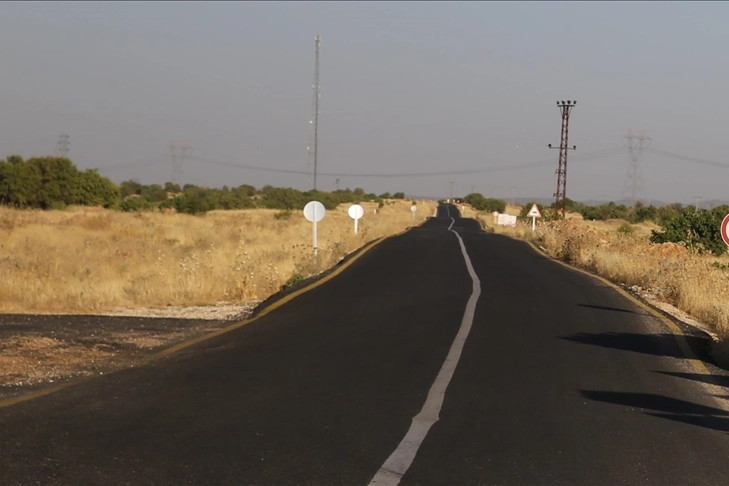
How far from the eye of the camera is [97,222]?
46156 mm

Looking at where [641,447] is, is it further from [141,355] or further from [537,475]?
[141,355]

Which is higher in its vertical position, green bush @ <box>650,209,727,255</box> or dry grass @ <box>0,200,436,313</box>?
green bush @ <box>650,209,727,255</box>

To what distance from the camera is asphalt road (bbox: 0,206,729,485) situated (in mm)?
6625

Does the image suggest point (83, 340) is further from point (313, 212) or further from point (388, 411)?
point (313, 212)

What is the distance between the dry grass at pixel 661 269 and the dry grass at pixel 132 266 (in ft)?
27.0

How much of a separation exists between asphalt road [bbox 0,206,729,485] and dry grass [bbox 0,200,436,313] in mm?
3808

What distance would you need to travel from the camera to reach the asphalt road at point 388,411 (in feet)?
21.7

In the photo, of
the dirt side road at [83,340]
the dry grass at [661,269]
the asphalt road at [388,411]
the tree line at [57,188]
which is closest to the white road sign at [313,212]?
the dirt side road at [83,340]

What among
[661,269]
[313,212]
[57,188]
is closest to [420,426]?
[313,212]

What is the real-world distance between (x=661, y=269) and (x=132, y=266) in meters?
14.5

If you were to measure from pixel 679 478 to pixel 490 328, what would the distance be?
7.79 meters

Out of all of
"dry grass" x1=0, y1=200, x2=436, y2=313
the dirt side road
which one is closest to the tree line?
"dry grass" x1=0, y1=200, x2=436, y2=313

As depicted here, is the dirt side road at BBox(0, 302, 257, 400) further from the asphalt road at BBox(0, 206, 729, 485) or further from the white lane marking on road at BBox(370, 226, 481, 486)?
the white lane marking on road at BBox(370, 226, 481, 486)

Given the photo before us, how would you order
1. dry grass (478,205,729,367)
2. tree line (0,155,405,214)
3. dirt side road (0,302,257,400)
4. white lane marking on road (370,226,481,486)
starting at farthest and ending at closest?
tree line (0,155,405,214)
dry grass (478,205,729,367)
dirt side road (0,302,257,400)
white lane marking on road (370,226,481,486)
